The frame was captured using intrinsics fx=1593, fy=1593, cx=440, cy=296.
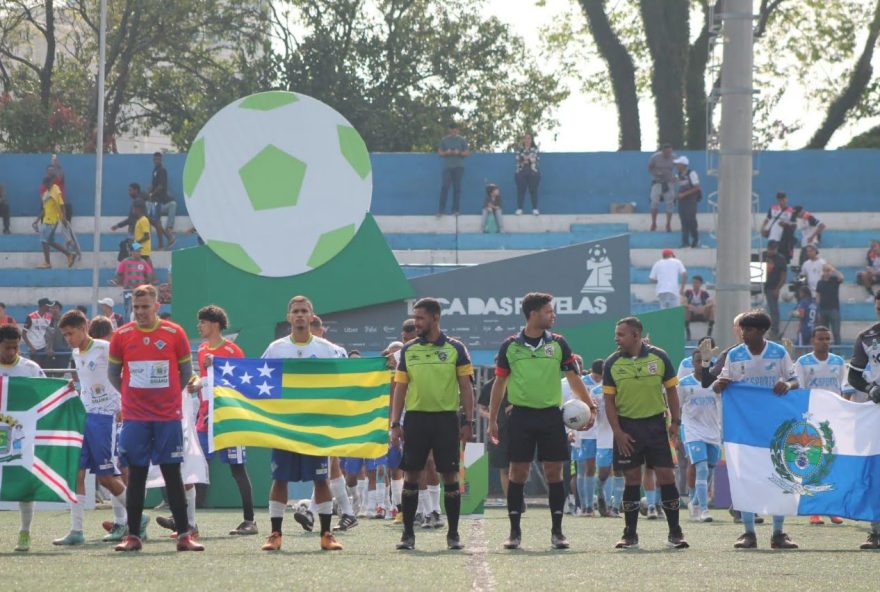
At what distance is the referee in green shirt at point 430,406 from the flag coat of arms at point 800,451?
2.49m

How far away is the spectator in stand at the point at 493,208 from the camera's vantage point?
34.0 meters

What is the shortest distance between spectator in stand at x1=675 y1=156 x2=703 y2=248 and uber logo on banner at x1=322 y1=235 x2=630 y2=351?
795 cm

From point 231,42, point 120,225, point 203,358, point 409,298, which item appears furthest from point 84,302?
point 203,358

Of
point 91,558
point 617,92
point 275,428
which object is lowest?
point 91,558

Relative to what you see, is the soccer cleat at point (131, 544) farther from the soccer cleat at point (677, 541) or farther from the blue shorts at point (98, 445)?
the soccer cleat at point (677, 541)

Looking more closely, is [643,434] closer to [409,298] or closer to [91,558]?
[91,558]

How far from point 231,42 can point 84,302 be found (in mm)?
16401

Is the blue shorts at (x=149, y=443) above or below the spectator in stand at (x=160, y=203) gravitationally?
below

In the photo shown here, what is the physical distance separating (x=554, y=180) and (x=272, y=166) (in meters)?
13.4

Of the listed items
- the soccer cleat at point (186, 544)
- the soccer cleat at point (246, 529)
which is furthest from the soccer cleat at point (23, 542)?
the soccer cleat at point (246, 529)

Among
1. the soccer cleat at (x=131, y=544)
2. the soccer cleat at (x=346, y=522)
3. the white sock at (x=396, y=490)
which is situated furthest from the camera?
the white sock at (x=396, y=490)

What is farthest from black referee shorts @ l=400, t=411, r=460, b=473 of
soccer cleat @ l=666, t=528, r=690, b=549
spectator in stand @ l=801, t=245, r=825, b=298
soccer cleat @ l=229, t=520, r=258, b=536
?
spectator in stand @ l=801, t=245, r=825, b=298

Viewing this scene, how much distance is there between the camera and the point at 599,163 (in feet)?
118

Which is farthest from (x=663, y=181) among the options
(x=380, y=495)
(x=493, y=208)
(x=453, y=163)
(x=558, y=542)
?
(x=558, y=542)
